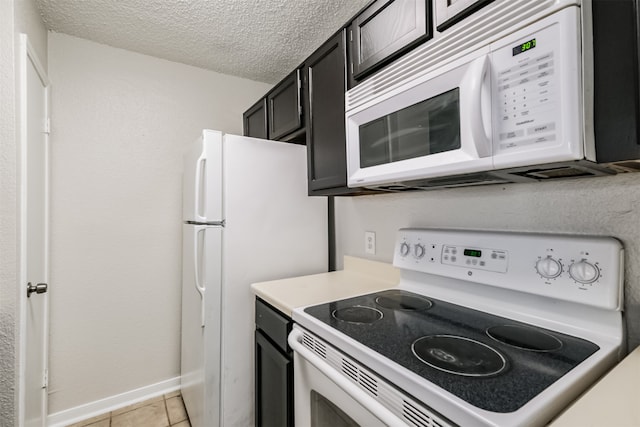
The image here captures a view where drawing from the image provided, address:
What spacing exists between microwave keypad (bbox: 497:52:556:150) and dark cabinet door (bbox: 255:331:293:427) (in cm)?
109

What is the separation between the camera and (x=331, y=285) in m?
1.52

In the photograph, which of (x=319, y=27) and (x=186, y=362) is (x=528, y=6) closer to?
(x=319, y=27)

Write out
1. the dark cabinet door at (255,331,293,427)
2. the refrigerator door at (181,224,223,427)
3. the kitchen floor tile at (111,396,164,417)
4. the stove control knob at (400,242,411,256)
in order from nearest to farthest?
1. the dark cabinet door at (255,331,293,427)
2. the stove control knob at (400,242,411,256)
3. the refrigerator door at (181,224,223,427)
4. the kitchen floor tile at (111,396,164,417)

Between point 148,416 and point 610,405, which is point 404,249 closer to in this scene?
point 610,405

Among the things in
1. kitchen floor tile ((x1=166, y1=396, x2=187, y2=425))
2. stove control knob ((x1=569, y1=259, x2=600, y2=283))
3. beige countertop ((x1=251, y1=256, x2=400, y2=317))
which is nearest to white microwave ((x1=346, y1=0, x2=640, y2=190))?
stove control knob ((x1=569, y1=259, x2=600, y2=283))

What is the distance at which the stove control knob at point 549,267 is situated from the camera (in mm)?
875

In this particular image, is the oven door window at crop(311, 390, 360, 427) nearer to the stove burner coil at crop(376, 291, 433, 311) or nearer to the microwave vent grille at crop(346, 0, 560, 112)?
the stove burner coil at crop(376, 291, 433, 311)

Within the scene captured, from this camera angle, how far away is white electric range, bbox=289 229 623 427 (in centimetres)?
61

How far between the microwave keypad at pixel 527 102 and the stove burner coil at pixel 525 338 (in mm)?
543

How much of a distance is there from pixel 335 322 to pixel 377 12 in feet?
3.80

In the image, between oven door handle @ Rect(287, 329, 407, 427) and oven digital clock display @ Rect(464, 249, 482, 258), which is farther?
oven digital clock display @ Rect(464, 249, 482, 258)

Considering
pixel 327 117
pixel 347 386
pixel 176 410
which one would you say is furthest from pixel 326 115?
pixel 176 410

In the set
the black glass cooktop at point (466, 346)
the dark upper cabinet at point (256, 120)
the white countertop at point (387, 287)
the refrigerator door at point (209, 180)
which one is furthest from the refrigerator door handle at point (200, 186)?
the black glass cooktop at point (466, 346)

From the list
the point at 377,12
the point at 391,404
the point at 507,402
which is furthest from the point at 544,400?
the point at 377,12
